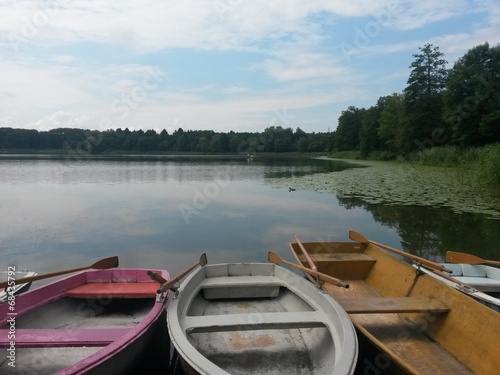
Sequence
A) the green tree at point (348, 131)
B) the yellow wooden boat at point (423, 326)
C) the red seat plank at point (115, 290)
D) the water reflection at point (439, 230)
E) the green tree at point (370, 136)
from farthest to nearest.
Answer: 1. the green tree at point (348, 131)
2. the green tree at point (370, 136)
3. the water reflection at point (439, 230)
4. the red seat plank at point (115, 290)
5. the yellow wooden boat at point (423, 326)

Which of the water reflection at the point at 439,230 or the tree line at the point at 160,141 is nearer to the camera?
the water reflection at the point at 439,230

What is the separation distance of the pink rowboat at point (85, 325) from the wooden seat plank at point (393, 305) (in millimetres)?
1949

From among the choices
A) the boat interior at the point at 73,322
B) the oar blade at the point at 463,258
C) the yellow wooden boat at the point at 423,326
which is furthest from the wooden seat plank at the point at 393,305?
the boat interior at the point at 73,322

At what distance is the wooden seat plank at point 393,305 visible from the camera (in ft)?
12.4

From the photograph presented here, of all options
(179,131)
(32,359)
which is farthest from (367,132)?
(32,359)

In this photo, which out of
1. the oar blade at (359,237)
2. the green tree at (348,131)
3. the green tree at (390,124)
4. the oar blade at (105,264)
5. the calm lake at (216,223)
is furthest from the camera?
the green tree at (348,131)

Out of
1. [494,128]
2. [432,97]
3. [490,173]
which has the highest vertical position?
[432,97]

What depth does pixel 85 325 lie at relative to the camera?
415 cm

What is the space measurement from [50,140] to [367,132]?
2126 inches

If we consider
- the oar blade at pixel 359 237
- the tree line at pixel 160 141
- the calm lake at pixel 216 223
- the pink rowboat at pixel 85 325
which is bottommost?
the calm lake at pixel 216 223

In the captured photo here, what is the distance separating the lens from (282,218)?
10.9 meters

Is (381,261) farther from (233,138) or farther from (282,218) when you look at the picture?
(233,138)

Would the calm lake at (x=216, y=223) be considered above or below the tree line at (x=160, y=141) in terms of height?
below

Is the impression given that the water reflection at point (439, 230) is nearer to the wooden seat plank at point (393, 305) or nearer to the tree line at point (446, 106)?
the wooden seat plank at point (393, 305)
